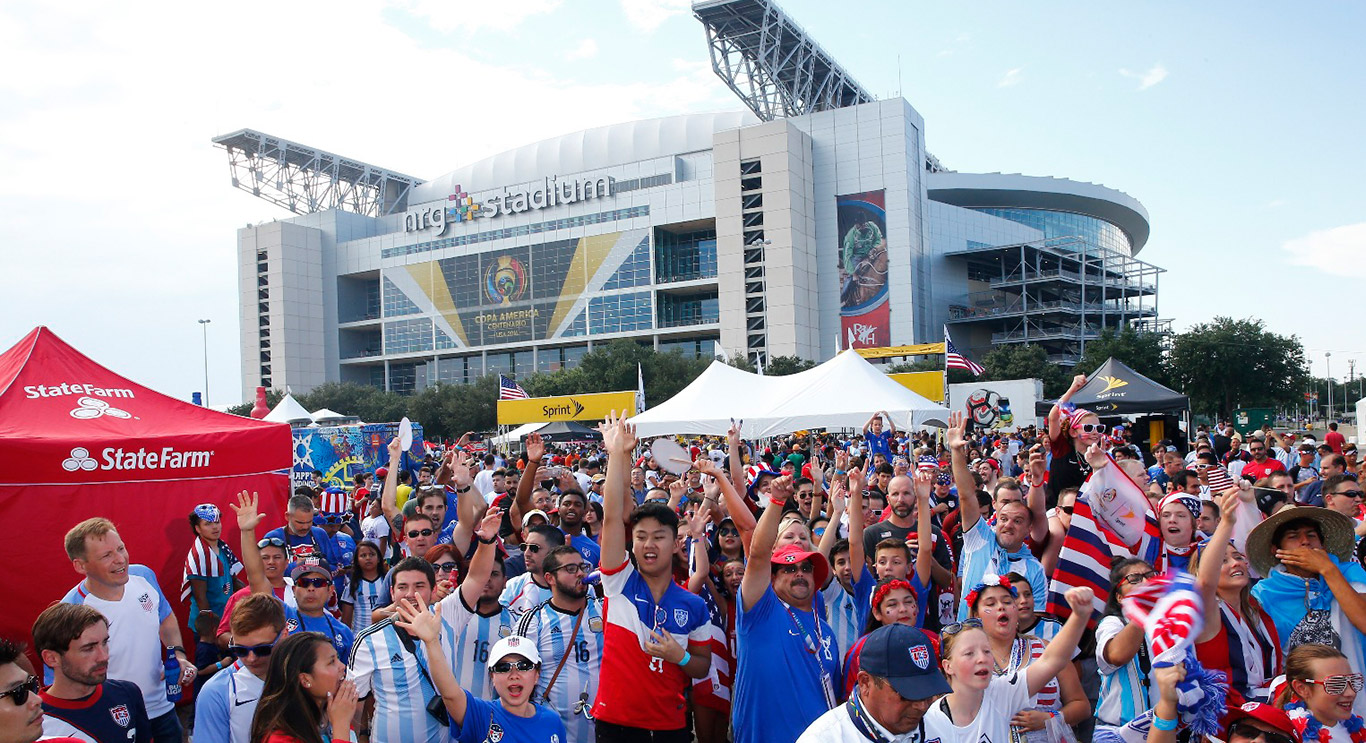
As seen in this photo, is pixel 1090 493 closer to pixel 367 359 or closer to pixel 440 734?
pixel 440 734

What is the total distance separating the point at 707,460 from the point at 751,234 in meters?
64.4

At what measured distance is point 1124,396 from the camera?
16.4 metres

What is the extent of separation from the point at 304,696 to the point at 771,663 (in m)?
1.93

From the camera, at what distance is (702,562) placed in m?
4.91

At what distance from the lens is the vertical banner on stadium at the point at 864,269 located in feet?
218

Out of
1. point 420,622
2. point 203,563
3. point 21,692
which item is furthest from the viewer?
point 203,563

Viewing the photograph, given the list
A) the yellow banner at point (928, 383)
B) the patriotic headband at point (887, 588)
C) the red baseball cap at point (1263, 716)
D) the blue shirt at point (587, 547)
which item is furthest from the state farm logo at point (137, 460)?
the yellow banner at point (928, 383)

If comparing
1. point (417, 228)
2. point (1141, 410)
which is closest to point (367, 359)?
point (417, 228)

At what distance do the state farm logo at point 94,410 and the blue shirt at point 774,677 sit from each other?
5.95m

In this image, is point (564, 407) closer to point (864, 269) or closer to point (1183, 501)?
point (1183, 501)

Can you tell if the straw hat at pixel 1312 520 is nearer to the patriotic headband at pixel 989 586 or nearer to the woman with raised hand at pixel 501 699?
the patriotic headband at pixel 989 586

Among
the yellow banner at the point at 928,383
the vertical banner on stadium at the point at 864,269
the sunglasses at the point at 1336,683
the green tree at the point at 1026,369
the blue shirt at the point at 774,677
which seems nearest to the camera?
the sunglasses at the point at 1336,683

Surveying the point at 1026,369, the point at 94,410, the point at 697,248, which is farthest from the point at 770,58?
the point at 94,410

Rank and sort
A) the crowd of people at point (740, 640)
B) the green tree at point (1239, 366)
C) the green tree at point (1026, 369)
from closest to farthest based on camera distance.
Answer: the crowd of people at point (740, 640) < the green tree at point (1239, 366) < the green tree at point (1026, 369)
